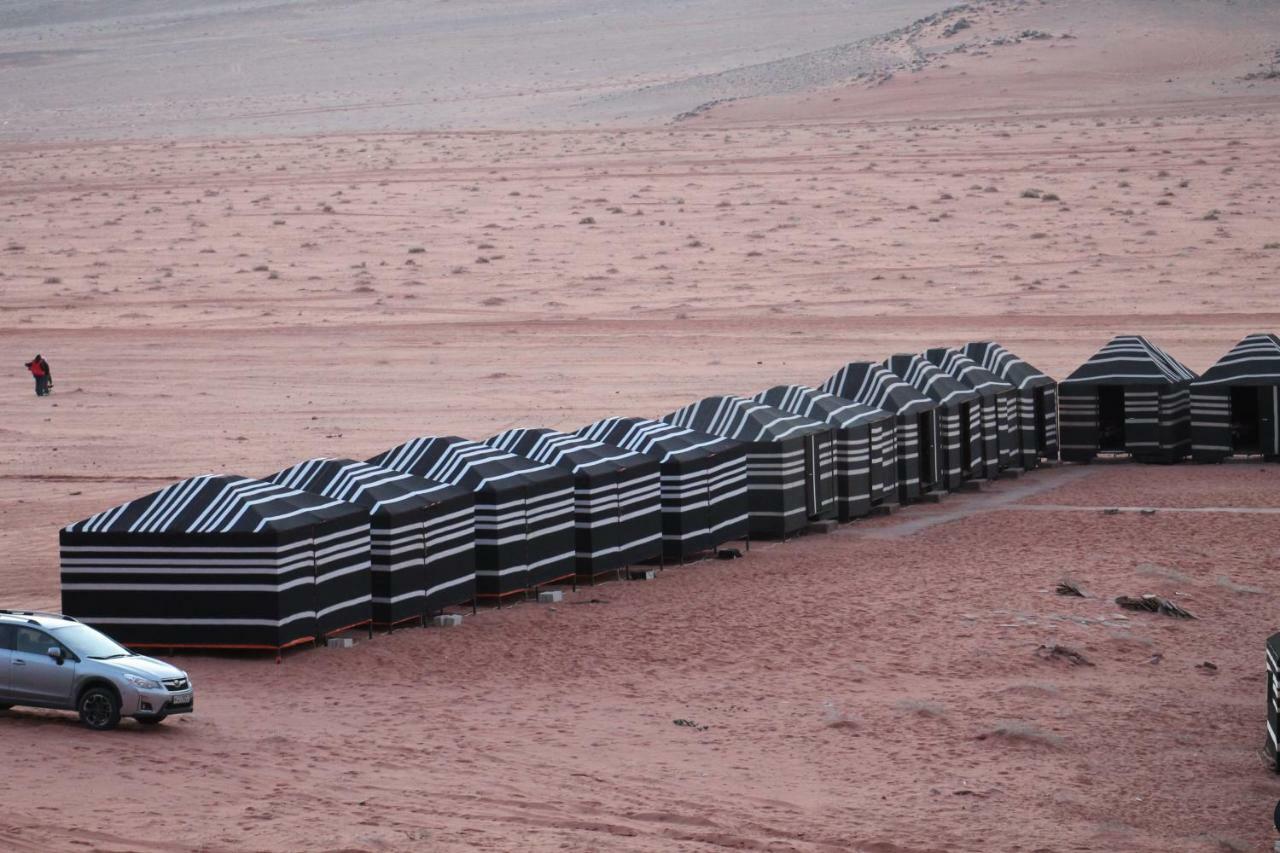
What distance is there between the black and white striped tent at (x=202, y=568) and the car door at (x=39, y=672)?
108 inches

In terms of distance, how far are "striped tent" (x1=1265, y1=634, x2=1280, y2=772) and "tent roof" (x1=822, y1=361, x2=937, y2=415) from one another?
14666 millimetres

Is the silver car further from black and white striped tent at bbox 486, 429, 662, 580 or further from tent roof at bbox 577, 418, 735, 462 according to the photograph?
tent roof at bbox 577, 418, 735, 462

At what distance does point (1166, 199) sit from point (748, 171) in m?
15.5

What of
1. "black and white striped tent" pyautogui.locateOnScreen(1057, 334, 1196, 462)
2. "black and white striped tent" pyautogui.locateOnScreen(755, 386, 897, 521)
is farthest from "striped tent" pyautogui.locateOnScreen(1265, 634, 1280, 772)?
"black and white striped tent" pyautogui.locateOnScreen(1057, 334, 1196, 462)

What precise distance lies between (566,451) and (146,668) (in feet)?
26.9

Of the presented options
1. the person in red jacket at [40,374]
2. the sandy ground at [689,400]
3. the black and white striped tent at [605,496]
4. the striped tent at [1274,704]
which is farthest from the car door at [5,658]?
the person in red jacket at [40,374]

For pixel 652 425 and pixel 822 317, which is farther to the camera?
pixel 822 317

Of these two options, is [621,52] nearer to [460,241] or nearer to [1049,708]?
[460,241]

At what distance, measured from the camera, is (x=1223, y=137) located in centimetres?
7425

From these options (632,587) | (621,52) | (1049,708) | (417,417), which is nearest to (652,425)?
(632,587)

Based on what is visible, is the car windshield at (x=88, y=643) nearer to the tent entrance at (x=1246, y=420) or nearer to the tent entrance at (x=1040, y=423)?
the tent entrance at (x=1040, y=423)

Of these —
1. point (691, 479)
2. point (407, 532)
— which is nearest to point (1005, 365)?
point (691, 479)

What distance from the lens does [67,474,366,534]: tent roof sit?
766 inches

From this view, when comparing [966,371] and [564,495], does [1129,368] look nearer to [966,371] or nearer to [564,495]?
[966,371]
